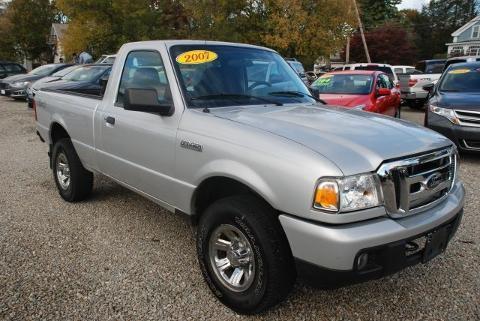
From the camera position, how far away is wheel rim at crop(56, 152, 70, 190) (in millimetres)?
5059

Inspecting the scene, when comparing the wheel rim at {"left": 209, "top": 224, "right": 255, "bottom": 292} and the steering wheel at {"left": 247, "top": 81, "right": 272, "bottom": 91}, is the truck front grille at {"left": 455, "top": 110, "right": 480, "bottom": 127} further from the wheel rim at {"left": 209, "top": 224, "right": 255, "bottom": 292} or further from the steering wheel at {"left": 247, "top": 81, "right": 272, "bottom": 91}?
the wheel rim at {"left": 209, "top": 224, "right": 255, "bottom": 292}

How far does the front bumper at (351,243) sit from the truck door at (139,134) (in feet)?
4.07

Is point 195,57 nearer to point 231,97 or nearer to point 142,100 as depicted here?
point 231,97

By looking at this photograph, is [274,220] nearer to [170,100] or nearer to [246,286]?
[246,286]

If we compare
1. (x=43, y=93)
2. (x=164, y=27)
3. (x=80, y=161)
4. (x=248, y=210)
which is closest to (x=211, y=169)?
(x=248, y=210)

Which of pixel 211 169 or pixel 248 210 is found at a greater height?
pixel 211 169

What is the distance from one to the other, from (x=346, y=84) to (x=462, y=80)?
230 cm

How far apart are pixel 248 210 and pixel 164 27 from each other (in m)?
33.0

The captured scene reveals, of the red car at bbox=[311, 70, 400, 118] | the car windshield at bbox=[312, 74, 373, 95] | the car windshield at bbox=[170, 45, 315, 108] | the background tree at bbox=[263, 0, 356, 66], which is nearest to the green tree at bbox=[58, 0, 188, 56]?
the background tree at bbox=[263, 0, 356, 66]

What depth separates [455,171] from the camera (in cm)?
309

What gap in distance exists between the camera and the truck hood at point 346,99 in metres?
8.74

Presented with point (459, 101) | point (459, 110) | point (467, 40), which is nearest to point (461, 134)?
point (459, 110)

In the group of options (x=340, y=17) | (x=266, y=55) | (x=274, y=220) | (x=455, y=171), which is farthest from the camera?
(x=340, y=17)

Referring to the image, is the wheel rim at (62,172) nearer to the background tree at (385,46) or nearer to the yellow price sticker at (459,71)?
the yellow price sticker at (459,71)
